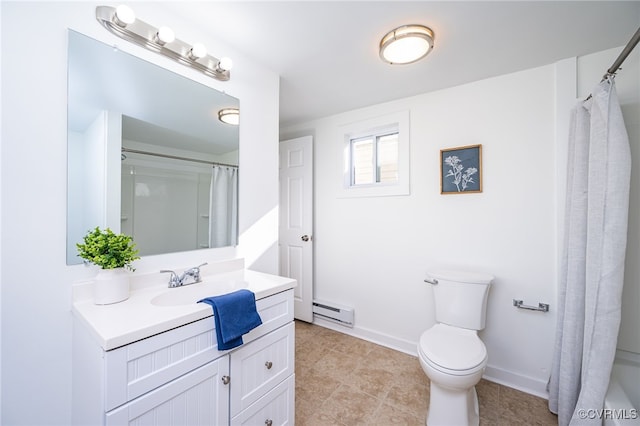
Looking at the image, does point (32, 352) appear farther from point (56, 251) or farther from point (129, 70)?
point (129, 70)

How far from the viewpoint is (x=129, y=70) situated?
1.25 metres

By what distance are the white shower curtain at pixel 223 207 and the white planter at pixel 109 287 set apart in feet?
1.64

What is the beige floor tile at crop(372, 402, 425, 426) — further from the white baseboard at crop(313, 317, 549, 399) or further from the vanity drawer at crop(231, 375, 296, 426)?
the white baseboard at crop(313, 317, 549, 399)

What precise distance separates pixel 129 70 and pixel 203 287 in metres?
1.11

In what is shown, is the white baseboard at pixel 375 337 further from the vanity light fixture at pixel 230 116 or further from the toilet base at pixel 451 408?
the vanity light fixture at pixel 230 116

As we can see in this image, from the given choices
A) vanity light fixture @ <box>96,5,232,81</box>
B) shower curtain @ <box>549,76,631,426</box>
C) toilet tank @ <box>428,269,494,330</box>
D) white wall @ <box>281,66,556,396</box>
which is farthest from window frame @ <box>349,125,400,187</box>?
vanity light fixture @ <box>96,5,232,81</box>

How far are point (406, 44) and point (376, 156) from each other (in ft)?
3.89

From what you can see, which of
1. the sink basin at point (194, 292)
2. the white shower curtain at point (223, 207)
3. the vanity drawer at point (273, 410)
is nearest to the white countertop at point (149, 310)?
the sink basin at point (194, 292)

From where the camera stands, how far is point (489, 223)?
2002 mm

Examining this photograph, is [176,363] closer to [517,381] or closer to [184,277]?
[184,277]

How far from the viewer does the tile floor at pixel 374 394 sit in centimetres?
160

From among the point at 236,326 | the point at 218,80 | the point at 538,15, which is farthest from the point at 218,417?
the point at 538,15

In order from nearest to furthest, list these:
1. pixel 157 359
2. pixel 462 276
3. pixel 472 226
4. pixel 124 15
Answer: pixel 157 359, pixel 124 15, pixel 462 276, pixel 472 226

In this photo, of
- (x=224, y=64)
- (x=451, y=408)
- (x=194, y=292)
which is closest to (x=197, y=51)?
(x=224, y=64)
